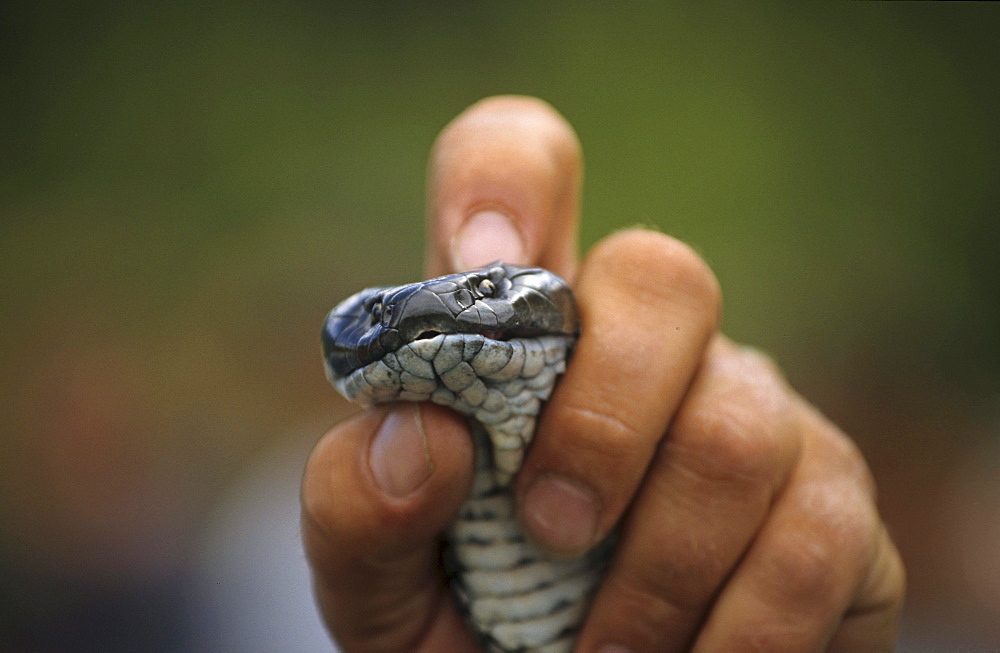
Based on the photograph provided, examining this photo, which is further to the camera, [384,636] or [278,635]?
[278,635]

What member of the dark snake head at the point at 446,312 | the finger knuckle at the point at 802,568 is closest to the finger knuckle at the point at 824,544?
the finger knuckle at the point at 802,568

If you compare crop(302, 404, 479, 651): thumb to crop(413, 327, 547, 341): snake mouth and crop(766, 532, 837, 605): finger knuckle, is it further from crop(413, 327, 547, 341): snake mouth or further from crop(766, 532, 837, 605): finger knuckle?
crop(766, 532, 837, 605): finger knuckle

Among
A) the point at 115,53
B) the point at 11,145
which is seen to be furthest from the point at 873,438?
the point at 11,145

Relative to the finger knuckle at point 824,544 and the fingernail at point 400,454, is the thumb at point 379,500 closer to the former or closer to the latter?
the fingernail at point 400,454

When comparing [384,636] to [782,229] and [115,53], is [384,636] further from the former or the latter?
[115,53]

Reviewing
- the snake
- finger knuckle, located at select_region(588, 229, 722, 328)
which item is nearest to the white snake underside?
the snake

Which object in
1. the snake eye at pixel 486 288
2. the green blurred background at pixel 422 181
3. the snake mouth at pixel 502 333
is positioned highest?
the snake eye at pixel 486 288

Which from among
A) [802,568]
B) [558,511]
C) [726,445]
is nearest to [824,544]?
[802,568]
